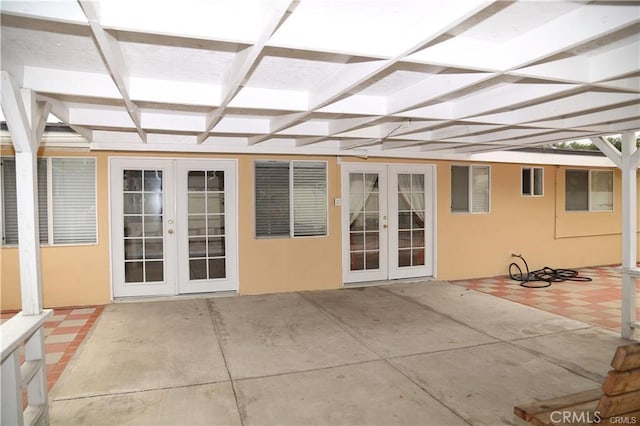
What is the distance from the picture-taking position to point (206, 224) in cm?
620

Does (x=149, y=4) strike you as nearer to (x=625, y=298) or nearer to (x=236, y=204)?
(x=236, y=204)

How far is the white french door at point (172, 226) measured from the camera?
5.89 m

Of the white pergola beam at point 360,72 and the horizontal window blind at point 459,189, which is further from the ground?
the white pergola beam at point 360,72

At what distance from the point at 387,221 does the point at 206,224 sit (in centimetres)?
302

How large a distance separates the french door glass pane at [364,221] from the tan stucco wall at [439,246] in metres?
0.30

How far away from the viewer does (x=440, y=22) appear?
2.04 m

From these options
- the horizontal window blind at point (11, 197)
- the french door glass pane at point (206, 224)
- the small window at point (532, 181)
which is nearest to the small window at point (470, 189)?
the small window at point (532, 181)

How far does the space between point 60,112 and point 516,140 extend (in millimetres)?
5343

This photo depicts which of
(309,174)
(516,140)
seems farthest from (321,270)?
(516,140)

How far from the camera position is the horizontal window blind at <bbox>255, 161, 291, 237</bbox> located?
641 cm

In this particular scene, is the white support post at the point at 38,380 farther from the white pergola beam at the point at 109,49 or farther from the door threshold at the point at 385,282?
the door threshold at the point at 385,282

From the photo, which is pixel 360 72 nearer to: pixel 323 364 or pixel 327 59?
pixel 327 59

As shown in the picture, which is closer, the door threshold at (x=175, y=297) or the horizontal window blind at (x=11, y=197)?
the horizontal window blind at (x=11, y=197)

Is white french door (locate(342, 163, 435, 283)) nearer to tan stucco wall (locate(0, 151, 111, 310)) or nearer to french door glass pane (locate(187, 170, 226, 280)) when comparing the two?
french door glass pane (locate(187, 170, 226, 280))
